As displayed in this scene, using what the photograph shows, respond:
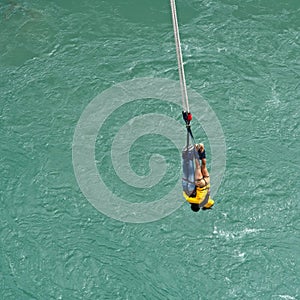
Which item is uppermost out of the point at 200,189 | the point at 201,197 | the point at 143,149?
the point at 200,189

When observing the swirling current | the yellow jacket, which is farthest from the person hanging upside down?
the swirling current

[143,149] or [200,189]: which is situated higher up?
[200,189]

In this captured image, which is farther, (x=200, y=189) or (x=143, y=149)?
(x=143, y=149)

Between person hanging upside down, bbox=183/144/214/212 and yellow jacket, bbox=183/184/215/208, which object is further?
yellow jacket, bbox=183/184/215/208

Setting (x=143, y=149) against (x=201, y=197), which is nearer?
(x=201, y=197)

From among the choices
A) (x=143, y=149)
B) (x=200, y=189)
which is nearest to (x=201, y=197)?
(x=200, y=189)

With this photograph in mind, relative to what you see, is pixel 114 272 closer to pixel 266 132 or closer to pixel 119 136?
pixel 119 136

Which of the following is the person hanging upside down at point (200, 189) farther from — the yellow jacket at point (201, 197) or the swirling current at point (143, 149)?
the swirling current at point (143, 149)

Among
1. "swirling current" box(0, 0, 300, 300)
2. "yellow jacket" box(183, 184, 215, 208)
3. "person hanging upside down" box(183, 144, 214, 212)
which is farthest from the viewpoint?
"swirling current" box(0, 0, 300, 300)

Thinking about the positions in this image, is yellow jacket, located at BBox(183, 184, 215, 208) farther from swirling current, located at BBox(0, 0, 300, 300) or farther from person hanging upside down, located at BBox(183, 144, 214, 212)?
swirling current, located at BBox(0, 0, 300, 300)

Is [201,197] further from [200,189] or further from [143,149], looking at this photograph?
[143,149]

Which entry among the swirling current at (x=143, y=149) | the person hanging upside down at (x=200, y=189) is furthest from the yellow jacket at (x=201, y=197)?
the swirling current at (x=143, y=149)
